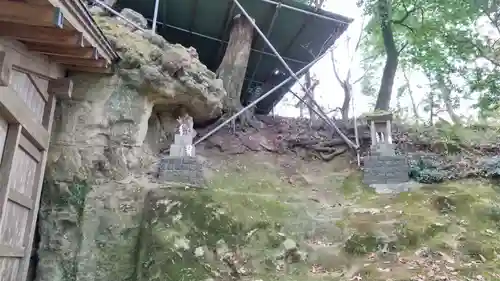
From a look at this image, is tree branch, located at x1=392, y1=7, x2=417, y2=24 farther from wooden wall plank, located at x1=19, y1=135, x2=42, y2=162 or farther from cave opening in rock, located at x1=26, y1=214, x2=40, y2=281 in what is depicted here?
cave opening in rock, located at x1=26, y1=214, x2=40, y2=281

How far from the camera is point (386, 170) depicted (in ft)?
29.5

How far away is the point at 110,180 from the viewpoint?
24.4ft

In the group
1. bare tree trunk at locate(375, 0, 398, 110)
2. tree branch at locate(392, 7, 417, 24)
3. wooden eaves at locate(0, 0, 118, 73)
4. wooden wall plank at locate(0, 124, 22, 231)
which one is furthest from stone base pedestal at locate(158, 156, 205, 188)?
tree branch at locate(392, 7, 417, 24)

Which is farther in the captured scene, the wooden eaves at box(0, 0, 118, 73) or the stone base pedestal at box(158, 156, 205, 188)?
the stone base pedestal at box(158, 156, 205, 188)

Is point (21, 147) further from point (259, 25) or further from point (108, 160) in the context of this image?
point (259, 25)

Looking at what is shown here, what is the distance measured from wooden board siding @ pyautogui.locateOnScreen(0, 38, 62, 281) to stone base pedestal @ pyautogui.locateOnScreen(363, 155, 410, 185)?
6.57 metres

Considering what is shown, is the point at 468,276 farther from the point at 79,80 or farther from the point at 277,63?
the point at 277,63

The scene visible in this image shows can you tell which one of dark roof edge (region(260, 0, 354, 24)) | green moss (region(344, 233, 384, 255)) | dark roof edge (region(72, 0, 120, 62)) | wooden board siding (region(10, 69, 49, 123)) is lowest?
green moss (region(344, 233, 384, 255))

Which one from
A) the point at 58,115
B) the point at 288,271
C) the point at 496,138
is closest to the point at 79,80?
the point at 58,115

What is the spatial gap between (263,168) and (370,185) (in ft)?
8.52

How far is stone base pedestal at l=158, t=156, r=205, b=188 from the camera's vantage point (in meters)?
7.93

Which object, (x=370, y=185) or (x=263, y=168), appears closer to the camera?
(x=370, y=185)

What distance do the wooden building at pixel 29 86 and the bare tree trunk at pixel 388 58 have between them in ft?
30.8

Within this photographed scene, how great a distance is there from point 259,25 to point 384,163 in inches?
204
